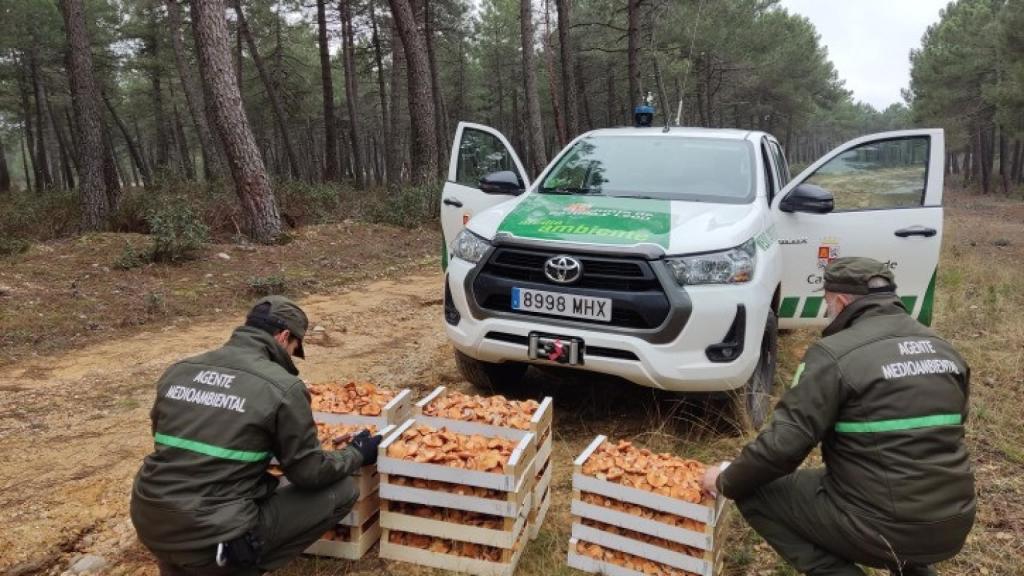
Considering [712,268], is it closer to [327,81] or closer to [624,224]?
[624,224]

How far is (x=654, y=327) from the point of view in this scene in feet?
12.2

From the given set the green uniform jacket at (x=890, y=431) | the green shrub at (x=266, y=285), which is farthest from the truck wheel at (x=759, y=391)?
the green shrub at (x=266, y=285)

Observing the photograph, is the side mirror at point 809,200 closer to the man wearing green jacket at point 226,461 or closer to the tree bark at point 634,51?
the man wearing green jacket at point 226,461

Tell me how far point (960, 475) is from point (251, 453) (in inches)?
102

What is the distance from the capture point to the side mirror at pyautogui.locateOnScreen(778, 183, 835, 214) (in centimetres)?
448

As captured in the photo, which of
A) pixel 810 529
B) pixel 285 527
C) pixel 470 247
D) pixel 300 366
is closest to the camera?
pixel 810 529

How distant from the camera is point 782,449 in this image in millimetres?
2453

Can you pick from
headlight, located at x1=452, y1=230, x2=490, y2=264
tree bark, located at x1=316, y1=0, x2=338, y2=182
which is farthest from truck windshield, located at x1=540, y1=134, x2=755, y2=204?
tree bark, located at x1=316, y1=0, x2=338, y2=182

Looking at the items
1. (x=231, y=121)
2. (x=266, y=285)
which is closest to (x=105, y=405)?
(x=266, y=285)

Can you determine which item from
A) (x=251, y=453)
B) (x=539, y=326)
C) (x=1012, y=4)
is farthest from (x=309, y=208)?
(x=1012, y=4)

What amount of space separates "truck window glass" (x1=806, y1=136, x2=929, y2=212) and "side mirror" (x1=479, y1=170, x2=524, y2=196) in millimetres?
2176

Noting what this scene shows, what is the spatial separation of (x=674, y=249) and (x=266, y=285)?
6.07m

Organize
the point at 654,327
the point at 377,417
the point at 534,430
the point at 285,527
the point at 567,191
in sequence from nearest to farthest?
the point at 285,527 < the point at 534,430 < the point at 377,417 < the point at 654,327 < the point at 567,191

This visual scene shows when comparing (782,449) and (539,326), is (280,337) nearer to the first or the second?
(539,326)
